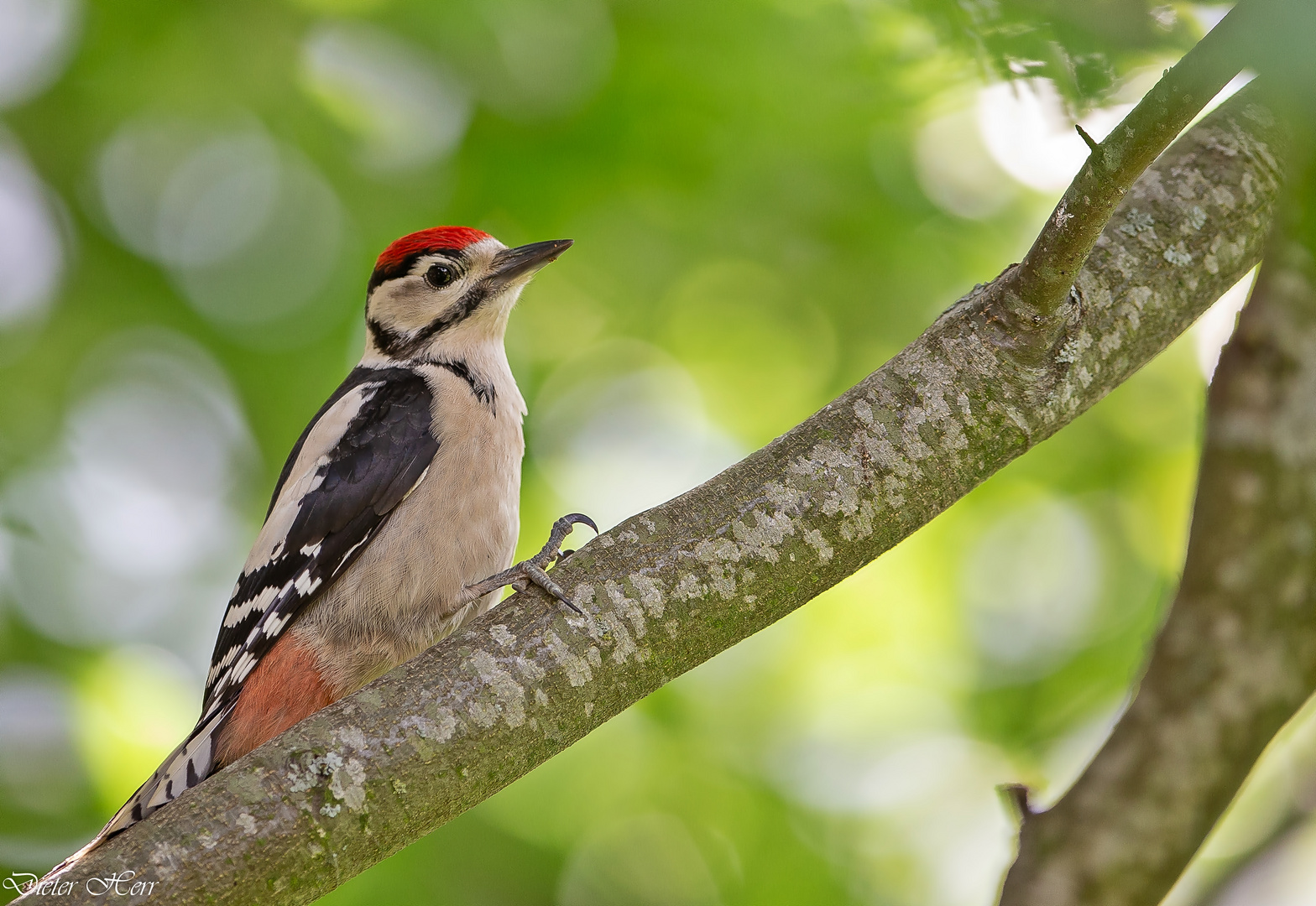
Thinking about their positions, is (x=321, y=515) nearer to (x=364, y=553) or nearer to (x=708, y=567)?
(x=364, y=553)

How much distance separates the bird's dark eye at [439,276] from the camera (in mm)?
3812

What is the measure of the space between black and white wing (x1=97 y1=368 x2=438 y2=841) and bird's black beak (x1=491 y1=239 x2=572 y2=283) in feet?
1.95

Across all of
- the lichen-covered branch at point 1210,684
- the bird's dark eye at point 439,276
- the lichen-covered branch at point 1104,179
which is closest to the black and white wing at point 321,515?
the bird's dark eye at point 439,276

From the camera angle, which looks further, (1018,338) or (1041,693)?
(1041,693)

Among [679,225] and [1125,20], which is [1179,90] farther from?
[679,225]

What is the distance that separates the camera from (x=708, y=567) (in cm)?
205

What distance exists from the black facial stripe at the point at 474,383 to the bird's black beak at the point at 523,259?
1.18 feet

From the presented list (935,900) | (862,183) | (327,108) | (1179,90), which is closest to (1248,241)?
(1179,90)

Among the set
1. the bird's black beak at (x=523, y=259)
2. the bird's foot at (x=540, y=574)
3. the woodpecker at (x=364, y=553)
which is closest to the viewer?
the bird's foot at (x=540, y=574)

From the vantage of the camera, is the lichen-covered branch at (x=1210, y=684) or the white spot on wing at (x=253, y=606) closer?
the lichen-covered branch at (x=1210, y=684)

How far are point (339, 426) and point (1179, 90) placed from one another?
2485mm

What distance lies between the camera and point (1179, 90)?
1.66m

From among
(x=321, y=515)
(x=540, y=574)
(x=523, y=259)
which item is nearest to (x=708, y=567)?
(x=540, y=574)

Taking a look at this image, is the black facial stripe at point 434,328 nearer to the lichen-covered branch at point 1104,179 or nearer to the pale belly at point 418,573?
the pale belly at point 418,573
